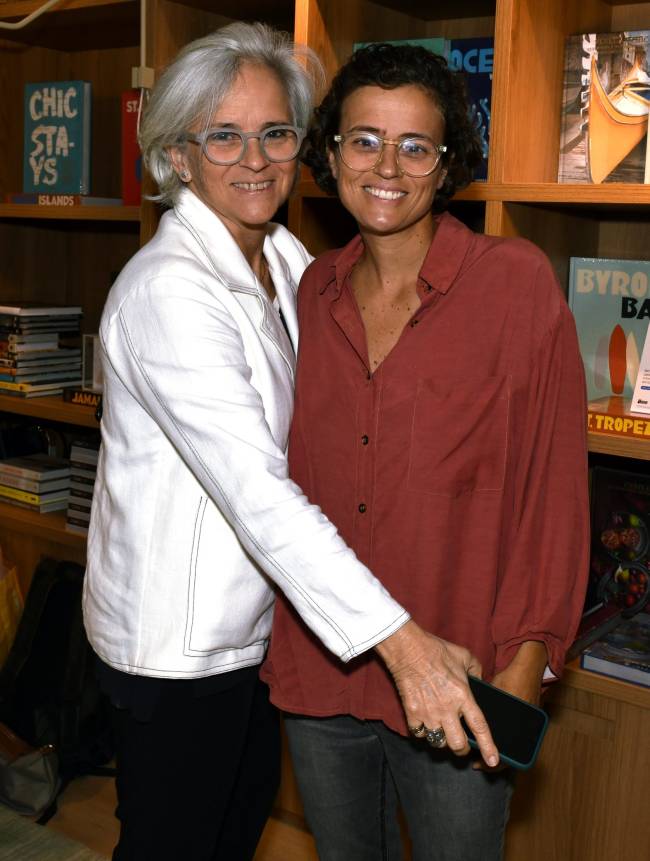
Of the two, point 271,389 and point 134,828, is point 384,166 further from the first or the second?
point 134,828

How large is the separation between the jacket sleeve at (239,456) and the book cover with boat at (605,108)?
33.4 inches

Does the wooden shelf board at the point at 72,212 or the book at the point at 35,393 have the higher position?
the wooden shelf board at the point at 72,212

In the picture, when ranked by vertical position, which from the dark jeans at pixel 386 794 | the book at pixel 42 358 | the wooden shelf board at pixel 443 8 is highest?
the wooden shelf board at pixel 443 8

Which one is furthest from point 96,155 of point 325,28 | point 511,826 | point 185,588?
point 511,826

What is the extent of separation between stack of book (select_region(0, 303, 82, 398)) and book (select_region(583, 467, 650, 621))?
1.48 metres

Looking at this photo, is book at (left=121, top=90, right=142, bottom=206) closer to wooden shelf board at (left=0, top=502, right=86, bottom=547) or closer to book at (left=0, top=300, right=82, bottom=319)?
book at (left=0, top=300, right=82, bottom=319)

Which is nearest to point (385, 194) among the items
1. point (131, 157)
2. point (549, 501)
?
point (549, 501)

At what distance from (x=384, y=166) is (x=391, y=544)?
1.70ft

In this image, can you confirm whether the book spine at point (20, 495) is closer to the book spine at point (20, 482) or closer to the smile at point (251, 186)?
the book spine at point (20, 482)

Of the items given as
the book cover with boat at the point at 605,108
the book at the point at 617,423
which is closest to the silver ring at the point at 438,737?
the book at the point at 617,423

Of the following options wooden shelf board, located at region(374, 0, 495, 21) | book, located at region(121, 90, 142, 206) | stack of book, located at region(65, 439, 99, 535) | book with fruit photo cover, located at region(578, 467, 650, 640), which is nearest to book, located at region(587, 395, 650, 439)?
book with fruit photo cover, located at region(578, 467, 650, 640)

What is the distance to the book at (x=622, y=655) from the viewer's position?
195 cm

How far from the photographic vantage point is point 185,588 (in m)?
1.48

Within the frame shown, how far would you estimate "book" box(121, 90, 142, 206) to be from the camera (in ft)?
8.22
